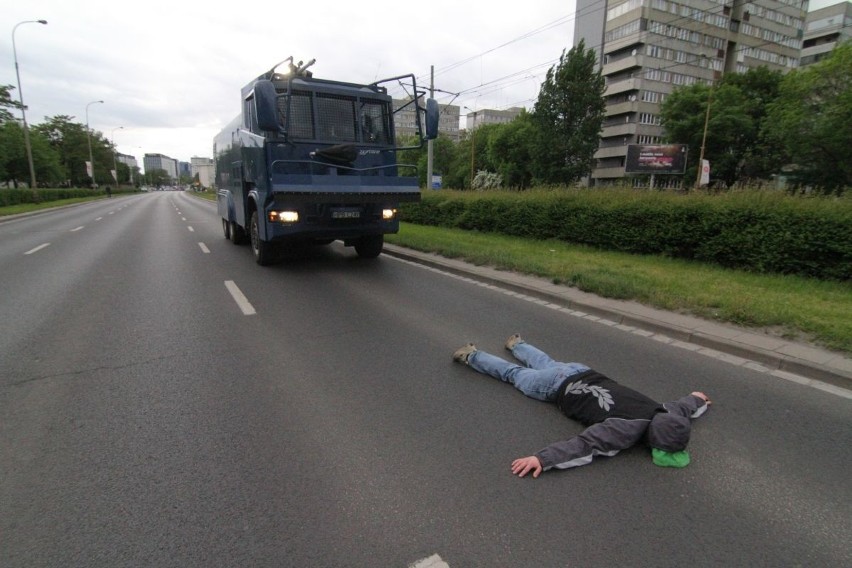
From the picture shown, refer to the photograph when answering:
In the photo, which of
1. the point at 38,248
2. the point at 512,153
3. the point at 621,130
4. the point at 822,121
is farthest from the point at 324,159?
the point at 621,130

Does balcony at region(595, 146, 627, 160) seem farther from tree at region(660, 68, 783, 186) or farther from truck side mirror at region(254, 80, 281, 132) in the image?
truck side mirror at region(254, 80, 281, 132)

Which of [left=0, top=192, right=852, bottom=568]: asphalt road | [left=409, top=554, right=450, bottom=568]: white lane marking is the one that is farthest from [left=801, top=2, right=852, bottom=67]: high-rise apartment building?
[left=409, top=554, right=450, bottom=568]: white lane marking

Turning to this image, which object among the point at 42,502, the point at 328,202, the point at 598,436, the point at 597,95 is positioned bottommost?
the point at 42,502

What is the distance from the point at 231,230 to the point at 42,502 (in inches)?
463

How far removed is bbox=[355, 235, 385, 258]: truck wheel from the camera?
1070cm

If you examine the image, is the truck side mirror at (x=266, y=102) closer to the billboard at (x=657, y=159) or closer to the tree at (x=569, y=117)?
the tree at (x=569, y=117)

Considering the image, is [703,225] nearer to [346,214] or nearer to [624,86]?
[346,214]

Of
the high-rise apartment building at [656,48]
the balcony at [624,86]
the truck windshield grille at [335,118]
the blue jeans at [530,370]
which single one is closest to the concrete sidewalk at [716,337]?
the blue jeans at [530,370]

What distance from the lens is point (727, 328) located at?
5.29m

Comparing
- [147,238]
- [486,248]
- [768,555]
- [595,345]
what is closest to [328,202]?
[486,248]

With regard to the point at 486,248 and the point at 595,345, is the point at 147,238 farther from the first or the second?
the point at 595,345

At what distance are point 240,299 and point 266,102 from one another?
123 inches

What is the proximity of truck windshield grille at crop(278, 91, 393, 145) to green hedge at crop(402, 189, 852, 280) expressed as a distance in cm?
548

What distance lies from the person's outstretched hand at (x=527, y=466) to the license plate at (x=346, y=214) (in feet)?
21.8
